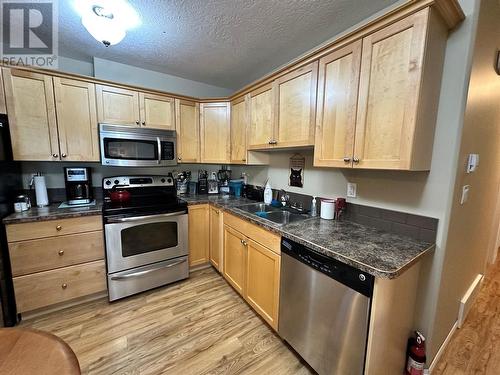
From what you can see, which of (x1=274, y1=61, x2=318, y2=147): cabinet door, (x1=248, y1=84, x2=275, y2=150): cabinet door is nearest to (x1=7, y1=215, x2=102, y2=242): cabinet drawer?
(x1=248, y1=84, x2=275, y2=150): cabinet door

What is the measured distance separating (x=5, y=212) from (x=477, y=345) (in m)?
3.89

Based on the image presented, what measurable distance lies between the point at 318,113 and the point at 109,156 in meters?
2.07

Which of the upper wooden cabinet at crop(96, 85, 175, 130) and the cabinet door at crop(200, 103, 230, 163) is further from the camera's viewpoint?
the cabinet door at crop(200, 103, 230, 163)

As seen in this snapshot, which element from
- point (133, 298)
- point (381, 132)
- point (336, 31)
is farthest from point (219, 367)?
point (336, 31)

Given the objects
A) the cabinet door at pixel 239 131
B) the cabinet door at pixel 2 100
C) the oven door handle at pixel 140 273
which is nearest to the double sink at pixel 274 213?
the cabinet door at pixel 239 131

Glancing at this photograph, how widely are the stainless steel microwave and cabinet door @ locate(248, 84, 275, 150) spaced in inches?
37.9

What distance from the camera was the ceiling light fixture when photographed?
1458mm

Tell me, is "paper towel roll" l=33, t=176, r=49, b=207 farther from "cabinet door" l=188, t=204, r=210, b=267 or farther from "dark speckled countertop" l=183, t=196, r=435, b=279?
"dark speckled countertop" l=183, t=196, r=435, b=279

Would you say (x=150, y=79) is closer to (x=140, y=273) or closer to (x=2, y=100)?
(x=2, y=100)

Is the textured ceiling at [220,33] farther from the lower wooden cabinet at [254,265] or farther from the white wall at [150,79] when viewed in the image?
the lower wooden cabinet at [254,265]

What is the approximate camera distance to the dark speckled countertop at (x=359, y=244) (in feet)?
3.39

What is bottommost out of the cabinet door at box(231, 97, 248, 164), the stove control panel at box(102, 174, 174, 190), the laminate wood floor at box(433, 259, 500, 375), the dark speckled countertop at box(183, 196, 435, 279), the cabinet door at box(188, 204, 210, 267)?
the laminate wood floor at box(433, 259, 500, 375)

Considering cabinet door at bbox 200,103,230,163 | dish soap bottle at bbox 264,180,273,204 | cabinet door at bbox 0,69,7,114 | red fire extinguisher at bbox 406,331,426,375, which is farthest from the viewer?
cabinet door at bbox 200,103,230,163

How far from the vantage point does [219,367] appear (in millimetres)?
1459
